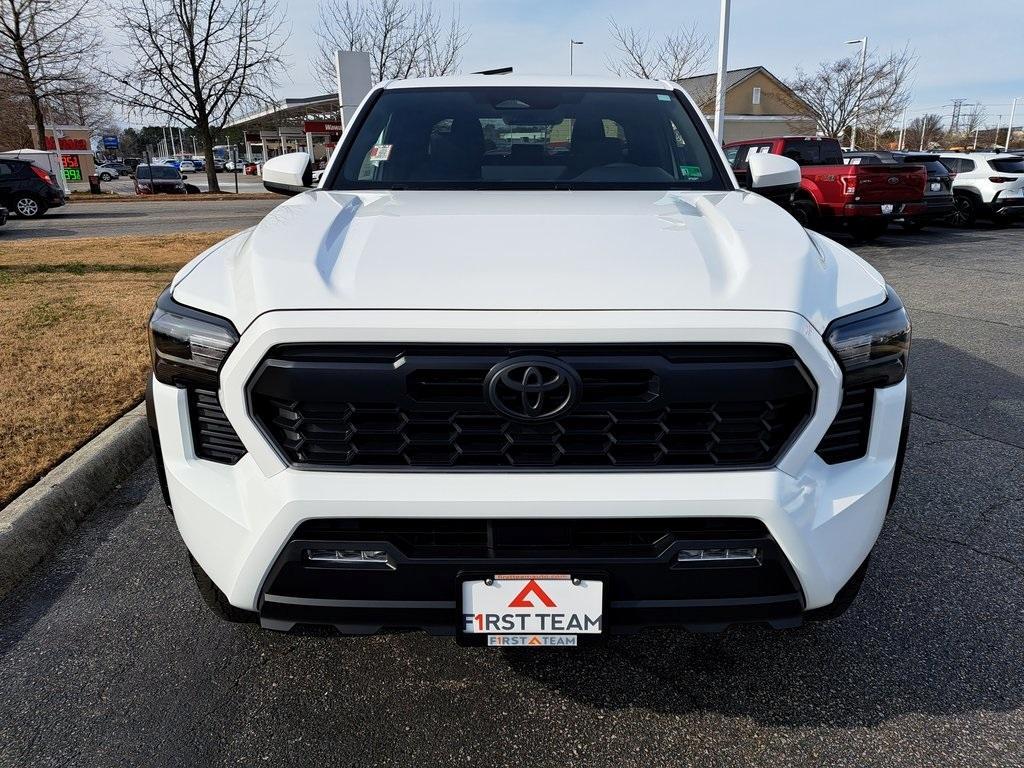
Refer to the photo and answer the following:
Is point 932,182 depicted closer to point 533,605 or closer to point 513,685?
point 513,685

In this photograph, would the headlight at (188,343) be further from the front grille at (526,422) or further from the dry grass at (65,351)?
the dry grass at (65,351)

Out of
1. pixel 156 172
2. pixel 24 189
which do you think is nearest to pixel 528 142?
pixel 24 189

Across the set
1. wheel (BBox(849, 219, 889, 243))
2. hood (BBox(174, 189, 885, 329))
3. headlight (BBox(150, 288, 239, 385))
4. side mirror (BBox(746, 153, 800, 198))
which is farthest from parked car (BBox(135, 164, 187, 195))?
headlight (BBox(150, 288, 239, 385))

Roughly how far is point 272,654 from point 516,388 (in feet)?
4.45

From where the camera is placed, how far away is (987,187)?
54.2 feet

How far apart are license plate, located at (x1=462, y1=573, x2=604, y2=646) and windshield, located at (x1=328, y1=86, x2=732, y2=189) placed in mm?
1736

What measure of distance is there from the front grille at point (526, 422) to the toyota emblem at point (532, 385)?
0.02 meters

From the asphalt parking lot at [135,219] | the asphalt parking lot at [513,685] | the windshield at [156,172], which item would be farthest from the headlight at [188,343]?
the windshield at [156,172]

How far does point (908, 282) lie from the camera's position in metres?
9.99

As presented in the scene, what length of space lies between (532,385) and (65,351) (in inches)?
194

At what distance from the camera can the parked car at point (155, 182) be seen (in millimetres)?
34938

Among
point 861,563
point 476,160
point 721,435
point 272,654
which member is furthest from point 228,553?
point 476,160

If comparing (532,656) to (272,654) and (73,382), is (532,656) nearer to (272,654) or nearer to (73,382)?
(272,654)

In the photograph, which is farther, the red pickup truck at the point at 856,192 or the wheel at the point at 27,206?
the wheel at the point at 27,206
